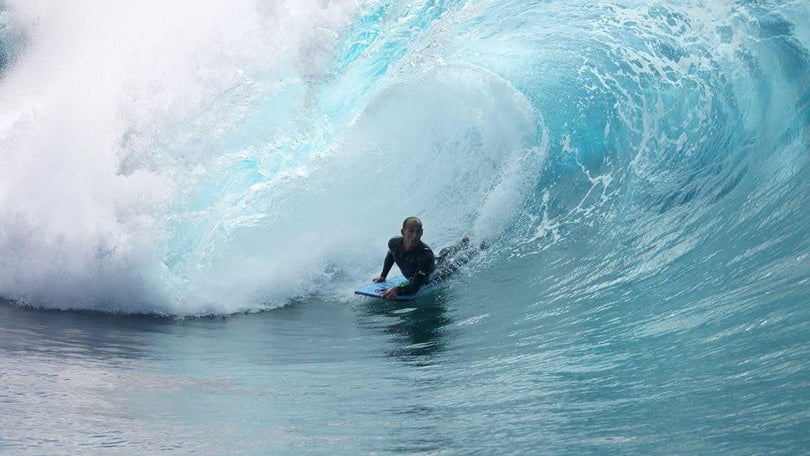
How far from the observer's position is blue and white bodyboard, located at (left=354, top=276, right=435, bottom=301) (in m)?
7.94

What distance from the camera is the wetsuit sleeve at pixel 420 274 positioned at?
787cm

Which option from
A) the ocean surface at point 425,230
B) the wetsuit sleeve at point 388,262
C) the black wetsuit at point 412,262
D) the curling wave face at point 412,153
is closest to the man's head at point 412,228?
the black wetsuit at point 412,262

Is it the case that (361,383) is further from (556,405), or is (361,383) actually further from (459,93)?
(459,93)

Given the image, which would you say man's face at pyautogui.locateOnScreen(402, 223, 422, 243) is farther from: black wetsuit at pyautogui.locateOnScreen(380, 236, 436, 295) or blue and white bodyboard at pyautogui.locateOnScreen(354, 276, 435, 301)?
blue and white bodyboard at pyautogui.locateOnScreen(354, 276, 435, 301)

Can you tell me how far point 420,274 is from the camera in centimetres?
789

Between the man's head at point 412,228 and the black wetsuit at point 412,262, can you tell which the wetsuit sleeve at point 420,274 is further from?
the man's head at point 412,228

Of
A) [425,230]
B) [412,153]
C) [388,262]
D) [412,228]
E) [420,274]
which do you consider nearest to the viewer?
[412,228]

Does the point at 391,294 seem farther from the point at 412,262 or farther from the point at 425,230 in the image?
the point at 425,230

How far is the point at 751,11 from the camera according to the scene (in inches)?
384

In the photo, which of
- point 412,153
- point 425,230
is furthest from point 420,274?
point 412,153

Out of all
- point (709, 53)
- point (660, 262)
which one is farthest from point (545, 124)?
point (660, 262)

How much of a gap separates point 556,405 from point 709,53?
655 centimetres

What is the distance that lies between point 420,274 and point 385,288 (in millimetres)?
387

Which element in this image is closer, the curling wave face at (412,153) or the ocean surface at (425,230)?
the ocean surface at (425,230)
